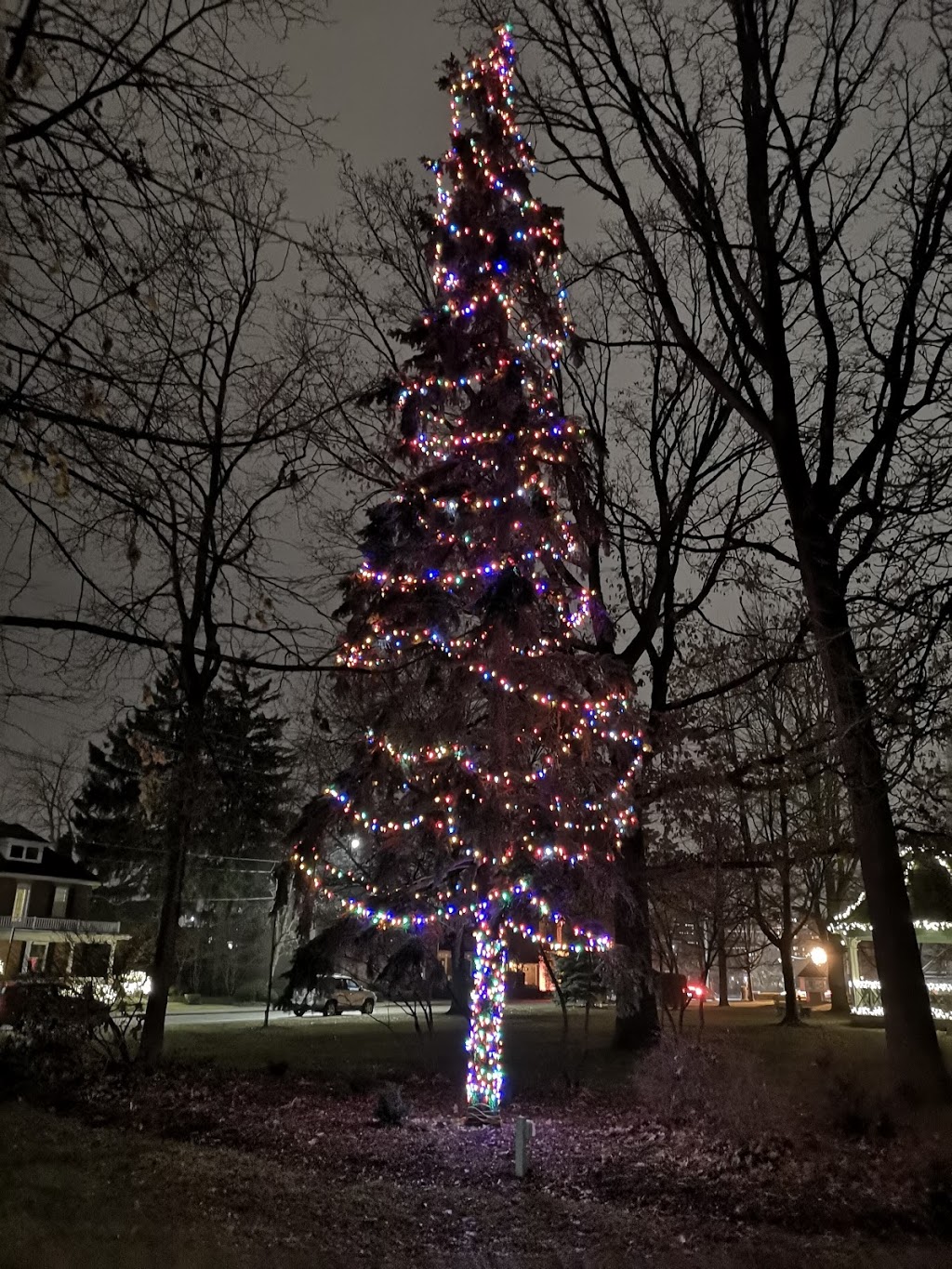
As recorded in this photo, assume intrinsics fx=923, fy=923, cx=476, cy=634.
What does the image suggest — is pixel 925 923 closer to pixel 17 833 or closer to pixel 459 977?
pixel 459 977

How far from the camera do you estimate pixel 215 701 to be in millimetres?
19547

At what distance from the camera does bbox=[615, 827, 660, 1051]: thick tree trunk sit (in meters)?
11.4

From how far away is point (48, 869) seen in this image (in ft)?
128

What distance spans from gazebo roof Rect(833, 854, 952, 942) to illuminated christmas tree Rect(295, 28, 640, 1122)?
20.4 m

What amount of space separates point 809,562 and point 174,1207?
9347 millimetres

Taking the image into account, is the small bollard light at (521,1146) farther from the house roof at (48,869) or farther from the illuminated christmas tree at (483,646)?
the house roof at (48,869)

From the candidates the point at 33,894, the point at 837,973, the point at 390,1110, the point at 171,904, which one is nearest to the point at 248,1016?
the point at 33,894

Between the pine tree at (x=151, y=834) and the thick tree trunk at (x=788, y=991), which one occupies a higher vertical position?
the pine tree at (x=151, y=834)

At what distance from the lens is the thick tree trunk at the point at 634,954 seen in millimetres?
11352

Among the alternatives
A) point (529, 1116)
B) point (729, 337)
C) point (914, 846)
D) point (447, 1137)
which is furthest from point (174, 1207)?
point (914, 846)

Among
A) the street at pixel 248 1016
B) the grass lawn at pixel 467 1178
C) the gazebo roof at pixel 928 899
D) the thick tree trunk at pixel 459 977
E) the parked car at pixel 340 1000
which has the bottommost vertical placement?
the grass lawn at pixel 467 1178

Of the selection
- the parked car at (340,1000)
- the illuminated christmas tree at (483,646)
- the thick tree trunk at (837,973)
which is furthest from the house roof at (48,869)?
the illuminated christmas tree at (483,646)

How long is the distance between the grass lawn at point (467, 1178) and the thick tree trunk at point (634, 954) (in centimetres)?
83

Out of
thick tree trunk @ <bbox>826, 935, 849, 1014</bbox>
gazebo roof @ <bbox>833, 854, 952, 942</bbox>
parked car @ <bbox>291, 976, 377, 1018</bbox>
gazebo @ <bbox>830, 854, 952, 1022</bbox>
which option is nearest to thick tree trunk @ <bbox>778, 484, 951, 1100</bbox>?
gazebo @ <bbox>830, 854, 952, 1022</bbox>
